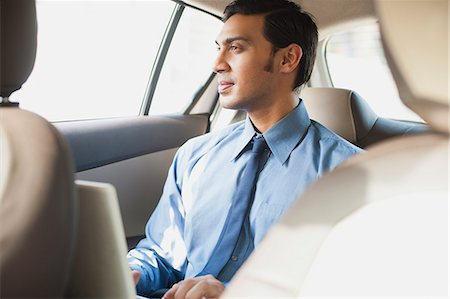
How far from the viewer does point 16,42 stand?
1.02 m

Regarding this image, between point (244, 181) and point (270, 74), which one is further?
point (270, 74)

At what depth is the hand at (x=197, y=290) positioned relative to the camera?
54.3 inches

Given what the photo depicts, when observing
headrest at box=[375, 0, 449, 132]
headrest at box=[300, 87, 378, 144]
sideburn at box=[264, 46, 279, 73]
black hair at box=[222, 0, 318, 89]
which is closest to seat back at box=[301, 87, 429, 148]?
headrest at box=[300, 87, 378, 144]

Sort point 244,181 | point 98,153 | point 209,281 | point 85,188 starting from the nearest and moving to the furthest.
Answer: point 85,188 → point 209,281 → point 244,181 → point 98,153

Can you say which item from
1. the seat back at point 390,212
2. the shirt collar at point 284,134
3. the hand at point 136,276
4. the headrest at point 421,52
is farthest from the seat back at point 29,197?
the shirt collar at point 284,134

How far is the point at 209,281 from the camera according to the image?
142 cm

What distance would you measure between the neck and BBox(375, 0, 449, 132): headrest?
3.44 ft

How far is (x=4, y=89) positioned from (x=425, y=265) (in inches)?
26.6

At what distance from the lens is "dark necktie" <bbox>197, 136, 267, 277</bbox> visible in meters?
1.67

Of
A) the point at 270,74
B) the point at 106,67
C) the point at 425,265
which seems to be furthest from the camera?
the point at 106,67

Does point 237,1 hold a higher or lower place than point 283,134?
higher

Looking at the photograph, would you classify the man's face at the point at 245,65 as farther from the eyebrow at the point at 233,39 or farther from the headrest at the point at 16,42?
the headrest at the point at 16,42

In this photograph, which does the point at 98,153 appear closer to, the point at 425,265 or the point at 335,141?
the point at 335,141

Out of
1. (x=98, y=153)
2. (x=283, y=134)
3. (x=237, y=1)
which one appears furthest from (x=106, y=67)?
(x=283, y=134)
